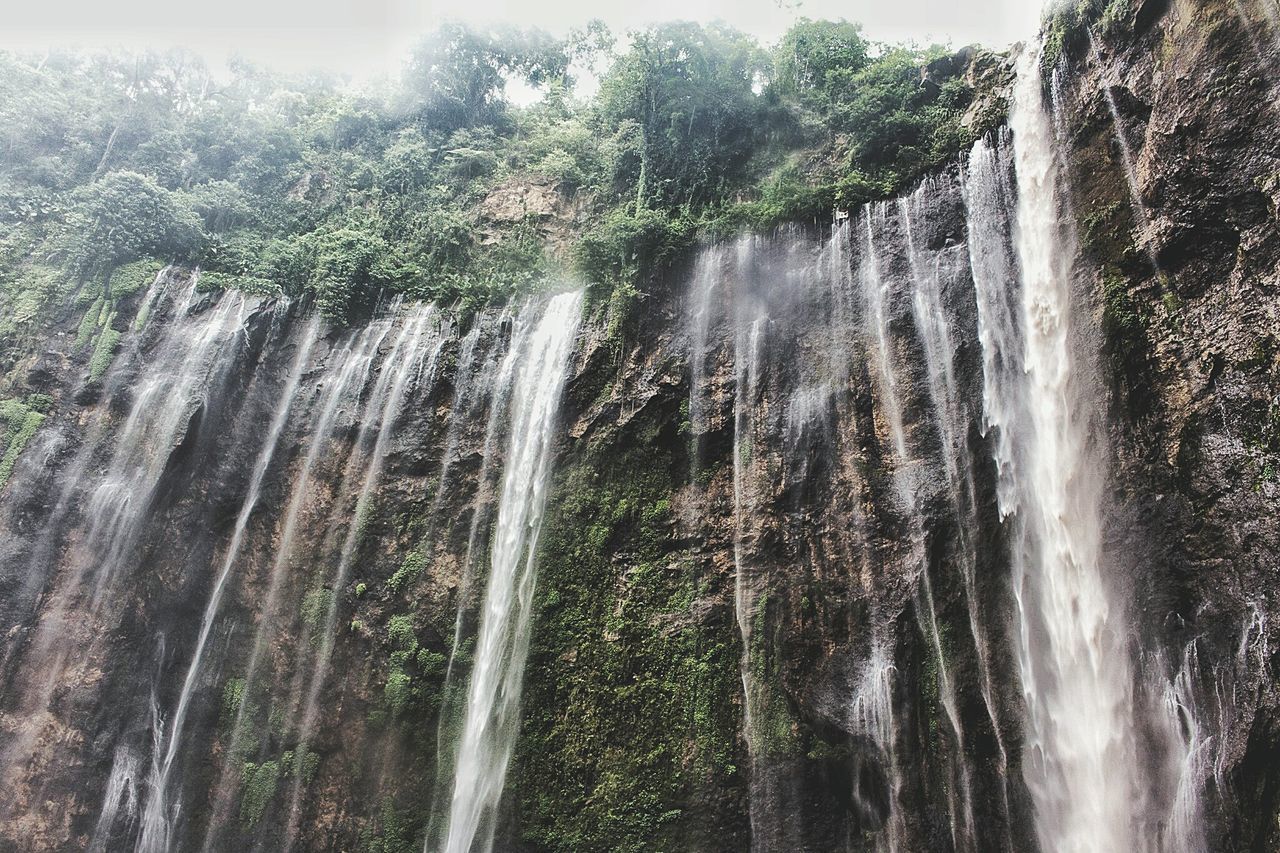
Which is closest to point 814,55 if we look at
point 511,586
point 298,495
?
point 511,586

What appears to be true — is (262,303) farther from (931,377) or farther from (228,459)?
(931,377)

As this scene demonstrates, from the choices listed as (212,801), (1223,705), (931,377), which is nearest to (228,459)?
(212,801)

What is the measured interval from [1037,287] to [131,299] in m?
14.1

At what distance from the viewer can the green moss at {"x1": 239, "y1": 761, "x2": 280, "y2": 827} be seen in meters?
8.95

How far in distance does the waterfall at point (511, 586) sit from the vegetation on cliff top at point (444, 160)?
1531mm

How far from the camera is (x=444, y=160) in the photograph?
15914 mm

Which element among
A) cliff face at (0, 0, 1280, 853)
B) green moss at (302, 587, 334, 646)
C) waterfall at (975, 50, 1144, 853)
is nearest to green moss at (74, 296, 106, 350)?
cliff face at (0, 0, 1280, 853)

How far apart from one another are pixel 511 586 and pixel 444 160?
1107cm

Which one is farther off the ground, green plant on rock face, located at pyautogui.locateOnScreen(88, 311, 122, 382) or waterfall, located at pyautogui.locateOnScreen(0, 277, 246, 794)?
green plant on rock face, located at pyautogui.locateOnScreen(88, 311, 122, 382)

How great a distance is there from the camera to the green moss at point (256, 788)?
895cm

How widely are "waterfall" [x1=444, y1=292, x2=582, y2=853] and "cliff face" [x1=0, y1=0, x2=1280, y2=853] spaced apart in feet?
0.66

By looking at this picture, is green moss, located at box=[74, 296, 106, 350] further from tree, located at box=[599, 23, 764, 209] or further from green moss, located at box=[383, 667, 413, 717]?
tree, located at box=[599, 23, 764, 209]

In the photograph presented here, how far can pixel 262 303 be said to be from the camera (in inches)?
467

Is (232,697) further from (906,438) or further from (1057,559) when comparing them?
(1057,559)
